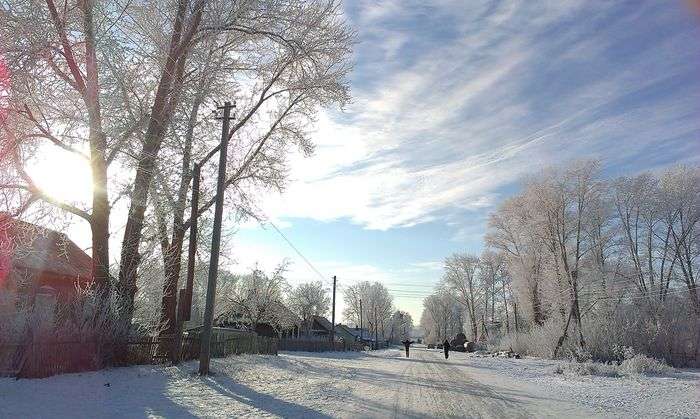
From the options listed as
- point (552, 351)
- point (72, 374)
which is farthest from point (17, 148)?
point (552, 351)

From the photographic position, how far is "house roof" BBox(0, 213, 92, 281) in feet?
50.4

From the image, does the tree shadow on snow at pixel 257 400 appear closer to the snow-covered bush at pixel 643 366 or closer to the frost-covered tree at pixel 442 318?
the snow-covered bush at pixel 643 366

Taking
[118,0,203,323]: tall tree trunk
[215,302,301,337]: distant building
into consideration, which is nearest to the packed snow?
[118,0,203,323]: tall tree trunk

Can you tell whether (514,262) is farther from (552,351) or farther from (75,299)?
(75,299)

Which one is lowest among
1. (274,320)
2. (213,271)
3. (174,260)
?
(274,320)

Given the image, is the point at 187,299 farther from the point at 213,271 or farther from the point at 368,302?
the point at 368,302

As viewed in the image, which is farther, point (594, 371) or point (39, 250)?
point (594, 371)

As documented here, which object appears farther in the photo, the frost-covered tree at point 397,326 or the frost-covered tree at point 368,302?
the frost-covered tree at point 397,326

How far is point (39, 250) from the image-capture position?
20125mm

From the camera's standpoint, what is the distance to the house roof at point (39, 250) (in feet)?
50.4

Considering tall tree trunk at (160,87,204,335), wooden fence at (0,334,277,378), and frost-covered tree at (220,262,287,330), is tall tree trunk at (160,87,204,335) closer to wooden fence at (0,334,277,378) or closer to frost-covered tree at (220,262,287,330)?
wooden fence at (0,334,277,378)

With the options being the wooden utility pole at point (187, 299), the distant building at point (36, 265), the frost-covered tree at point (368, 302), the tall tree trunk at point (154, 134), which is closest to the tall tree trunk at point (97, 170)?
the distant building at point (36, 265)

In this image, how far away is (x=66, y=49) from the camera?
1399 cm

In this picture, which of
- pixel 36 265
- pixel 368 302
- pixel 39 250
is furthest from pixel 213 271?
pixel 368 302
